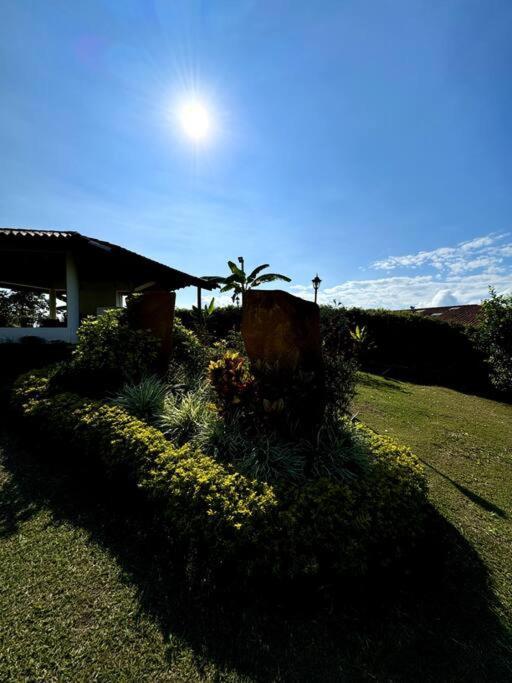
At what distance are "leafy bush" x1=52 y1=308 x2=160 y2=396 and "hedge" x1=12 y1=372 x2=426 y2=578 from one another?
2.28 metres

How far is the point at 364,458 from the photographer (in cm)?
383

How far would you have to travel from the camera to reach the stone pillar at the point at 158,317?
7.14 meters

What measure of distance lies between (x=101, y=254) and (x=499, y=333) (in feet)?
49.1

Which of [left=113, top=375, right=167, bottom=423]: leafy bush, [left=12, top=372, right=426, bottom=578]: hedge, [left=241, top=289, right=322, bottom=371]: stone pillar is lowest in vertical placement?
[left=12, top=372, right=426, bottom=578]: hedge

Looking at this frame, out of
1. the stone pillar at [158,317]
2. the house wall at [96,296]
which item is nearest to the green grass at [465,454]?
the stone pillar at [158,317]

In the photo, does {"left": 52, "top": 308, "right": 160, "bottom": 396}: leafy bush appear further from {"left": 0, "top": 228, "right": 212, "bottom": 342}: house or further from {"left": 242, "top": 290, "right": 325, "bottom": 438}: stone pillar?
{"left": 0, "top": 228, "right": 212, "bottom": 342}: house

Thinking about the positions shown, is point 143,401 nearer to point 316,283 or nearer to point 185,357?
point 185,357

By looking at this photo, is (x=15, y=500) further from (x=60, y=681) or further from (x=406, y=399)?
(x=406, y=399)

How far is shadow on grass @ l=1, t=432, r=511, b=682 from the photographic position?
6.84 feet

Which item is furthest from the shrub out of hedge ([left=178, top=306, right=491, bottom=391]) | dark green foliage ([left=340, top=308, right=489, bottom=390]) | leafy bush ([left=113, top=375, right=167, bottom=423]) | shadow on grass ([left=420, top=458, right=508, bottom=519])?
dark green foliage ([left=340, top=308, right=489, bottom=390])

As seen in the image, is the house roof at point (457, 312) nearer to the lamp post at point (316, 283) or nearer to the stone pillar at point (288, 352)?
the lamp post at point (316, 283)

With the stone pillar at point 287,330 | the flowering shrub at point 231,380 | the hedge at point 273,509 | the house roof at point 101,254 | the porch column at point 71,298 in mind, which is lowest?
the hedge at point 273,509

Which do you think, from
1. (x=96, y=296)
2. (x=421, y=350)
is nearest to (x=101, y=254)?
(x=96, y=296)

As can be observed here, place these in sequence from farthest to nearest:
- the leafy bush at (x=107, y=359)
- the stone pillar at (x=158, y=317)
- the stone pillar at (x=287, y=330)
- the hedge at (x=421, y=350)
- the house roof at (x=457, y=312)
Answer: the house roof at (x=457, y=312) < the hedge at (x=421, y=350) < the stone pillar at (x=158, y=317) < the leafy bush at (x=107, y=359) < the stone pillar at (x=287, y=330)
